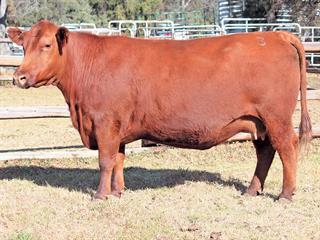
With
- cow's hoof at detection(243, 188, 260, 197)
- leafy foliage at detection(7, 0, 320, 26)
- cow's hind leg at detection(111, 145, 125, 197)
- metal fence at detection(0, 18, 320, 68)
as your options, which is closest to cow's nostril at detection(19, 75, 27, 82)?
cow's hind leg at detection(111, 145, 125, 197)

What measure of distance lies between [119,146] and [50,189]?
0.90 m

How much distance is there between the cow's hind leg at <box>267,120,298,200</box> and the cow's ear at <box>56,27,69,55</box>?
7.21ft

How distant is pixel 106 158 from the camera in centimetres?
586

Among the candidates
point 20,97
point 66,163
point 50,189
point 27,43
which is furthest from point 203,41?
point 20,97

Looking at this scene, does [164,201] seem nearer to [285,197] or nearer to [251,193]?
[251,193]

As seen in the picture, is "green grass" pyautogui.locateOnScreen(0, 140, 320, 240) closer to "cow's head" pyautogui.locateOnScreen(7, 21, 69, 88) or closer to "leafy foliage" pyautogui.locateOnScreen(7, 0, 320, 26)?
"cow's head" pyautogui.locateOnScreen(7, 21, 69, 88)

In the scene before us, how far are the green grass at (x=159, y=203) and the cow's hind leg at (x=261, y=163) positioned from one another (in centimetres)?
13

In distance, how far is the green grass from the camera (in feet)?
16.0

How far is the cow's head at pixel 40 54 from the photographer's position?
563cm

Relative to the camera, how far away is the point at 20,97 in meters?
15.5

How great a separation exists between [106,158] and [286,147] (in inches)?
70.5

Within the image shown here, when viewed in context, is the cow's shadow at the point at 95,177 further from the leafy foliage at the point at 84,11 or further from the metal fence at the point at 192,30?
the leafy foliage at the point at 84,11

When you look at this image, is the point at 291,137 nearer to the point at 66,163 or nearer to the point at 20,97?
the point at 66,163

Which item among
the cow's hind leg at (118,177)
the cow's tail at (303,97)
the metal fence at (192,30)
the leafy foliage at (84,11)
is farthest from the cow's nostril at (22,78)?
the leafy foliage at (84,11)
